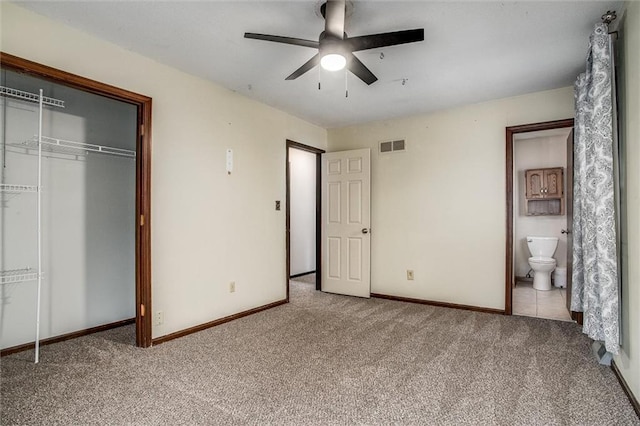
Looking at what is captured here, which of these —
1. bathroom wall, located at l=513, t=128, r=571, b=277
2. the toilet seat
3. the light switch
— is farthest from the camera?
bathroom wall, located at l=513, t=128, r=571, b=277

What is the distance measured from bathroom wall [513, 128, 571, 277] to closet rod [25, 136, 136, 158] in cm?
553

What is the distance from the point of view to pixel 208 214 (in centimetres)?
338

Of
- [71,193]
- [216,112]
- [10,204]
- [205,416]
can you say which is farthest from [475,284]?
[10,204]

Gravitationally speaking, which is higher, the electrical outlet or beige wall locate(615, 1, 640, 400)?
beige wall locate(615, 1, 640, 400)

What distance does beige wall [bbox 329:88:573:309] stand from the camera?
12.5 ft

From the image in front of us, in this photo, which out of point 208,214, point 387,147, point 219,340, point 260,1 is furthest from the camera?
point 387,147

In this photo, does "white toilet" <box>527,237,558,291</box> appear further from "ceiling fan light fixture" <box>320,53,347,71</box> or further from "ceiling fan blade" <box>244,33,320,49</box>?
"ceiling fan blade" <box>244,33,320,49</box>

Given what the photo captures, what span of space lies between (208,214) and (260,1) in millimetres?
2004

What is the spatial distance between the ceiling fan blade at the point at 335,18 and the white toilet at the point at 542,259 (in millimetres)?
4769

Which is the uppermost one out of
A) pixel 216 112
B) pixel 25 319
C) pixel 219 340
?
pixel 216 112

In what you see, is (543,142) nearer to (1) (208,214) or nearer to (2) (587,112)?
(2) (587,112)

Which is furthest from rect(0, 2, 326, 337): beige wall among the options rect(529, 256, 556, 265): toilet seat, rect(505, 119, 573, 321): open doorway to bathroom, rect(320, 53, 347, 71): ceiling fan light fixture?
rect(529, 256, 556, 265): toilet seat

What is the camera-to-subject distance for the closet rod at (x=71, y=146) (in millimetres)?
2867

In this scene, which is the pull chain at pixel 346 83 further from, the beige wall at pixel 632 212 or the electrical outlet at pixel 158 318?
the electrical outlet at pixel 158 318
